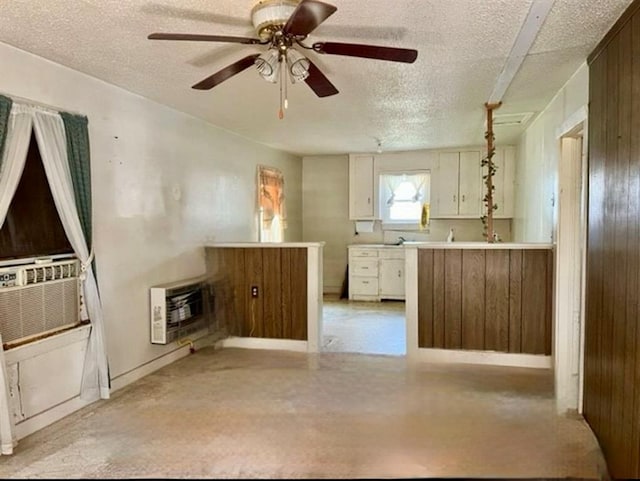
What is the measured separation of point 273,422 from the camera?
292cm

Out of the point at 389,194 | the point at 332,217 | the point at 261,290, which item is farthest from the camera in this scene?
the point at 332,217

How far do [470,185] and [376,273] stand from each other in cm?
195

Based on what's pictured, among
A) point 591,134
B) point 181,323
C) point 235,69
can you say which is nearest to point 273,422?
point 181,323

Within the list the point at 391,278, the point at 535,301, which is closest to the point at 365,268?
the point at 391,278

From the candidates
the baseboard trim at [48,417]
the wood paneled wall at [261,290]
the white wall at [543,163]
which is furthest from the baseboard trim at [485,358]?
the baseboard trim at [48,417]

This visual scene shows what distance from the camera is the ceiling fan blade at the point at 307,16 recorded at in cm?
174

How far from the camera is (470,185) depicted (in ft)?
22.8

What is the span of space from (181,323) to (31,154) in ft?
6.23

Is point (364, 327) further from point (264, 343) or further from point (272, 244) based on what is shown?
point (272, 244)

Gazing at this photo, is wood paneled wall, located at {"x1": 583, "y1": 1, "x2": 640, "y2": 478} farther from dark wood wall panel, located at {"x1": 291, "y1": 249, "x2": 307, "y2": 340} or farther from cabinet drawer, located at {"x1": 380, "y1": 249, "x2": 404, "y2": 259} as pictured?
cabinet drawer, located at {"x1": 380, "y1": 249, "x2": 404, "y2": 259}

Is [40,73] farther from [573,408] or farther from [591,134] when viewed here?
[573,408]

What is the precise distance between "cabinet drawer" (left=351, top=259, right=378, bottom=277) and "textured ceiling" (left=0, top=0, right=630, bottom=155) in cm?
289

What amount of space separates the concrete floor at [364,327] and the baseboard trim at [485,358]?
25 cm

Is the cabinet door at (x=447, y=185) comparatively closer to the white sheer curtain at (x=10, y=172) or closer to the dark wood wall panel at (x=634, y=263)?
A: the dark wood wall panel at (x=634, y=263)
